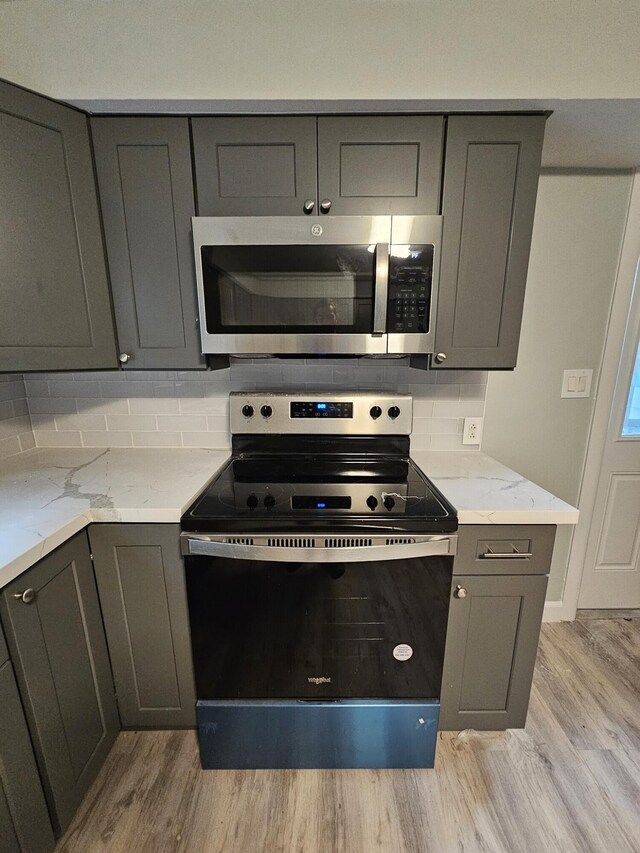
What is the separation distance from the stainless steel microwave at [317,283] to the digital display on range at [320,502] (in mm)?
517

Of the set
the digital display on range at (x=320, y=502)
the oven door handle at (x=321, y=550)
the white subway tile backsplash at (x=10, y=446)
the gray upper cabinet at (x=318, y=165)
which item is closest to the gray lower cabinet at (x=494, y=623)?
the oven door handle at (x=321, y=550)

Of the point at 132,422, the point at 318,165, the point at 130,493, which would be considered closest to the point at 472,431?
the point at 318,165

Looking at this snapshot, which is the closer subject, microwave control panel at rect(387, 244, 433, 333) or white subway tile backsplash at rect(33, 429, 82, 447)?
microwave control panel at rect(387, 244, 433, 333)

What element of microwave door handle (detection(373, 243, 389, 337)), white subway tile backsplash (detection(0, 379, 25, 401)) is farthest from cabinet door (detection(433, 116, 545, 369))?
white subway tile backsplash (detection(0, 379, 25, 401))

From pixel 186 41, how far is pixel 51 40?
409mm

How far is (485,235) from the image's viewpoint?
1.25m

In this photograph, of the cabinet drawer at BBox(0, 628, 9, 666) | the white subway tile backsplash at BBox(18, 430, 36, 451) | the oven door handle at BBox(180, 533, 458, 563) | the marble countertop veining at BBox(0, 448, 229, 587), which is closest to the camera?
the cabinet drawer at BBox(0, 628, 9, 666)

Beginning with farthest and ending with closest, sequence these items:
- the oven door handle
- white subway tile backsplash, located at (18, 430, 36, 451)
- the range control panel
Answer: white subway tile backsplash, located at (18, 430, 36, 451)
the range control panel
the oven door handle

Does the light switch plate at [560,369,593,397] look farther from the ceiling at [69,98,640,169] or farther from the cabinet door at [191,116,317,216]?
the cabinet door at [191,116,317,216]

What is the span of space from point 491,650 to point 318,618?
64 cm

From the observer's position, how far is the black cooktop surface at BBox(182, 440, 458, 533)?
3.62 ft

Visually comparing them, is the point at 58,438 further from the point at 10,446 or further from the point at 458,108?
the point at 458,108

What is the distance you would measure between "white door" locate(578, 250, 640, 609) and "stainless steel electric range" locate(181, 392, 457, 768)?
1.25m

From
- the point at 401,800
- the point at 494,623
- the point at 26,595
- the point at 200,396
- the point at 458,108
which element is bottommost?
the point at 401,800
